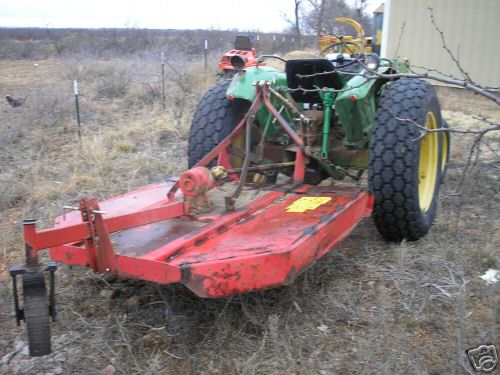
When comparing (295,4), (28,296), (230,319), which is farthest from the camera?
(295,4)

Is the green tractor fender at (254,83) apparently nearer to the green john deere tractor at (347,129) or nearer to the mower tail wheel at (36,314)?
the green john deere tractor at (347,129)

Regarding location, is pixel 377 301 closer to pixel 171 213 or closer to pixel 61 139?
pixel 171 213

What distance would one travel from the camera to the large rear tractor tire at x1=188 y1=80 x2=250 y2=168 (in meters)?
4.20

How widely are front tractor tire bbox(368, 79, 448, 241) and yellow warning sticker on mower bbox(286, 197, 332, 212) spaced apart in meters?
0.38

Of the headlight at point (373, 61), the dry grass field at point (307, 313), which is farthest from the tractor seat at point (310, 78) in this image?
the dry grass field at point (307, 313)

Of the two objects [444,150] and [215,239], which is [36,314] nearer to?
[215,239]

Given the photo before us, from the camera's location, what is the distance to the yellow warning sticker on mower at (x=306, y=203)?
3400mm

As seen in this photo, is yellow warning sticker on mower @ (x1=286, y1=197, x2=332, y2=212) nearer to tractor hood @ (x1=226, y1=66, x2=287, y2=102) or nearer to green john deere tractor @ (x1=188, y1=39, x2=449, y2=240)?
green john deere tractor @ (x1=188, y1=39, x2=449, y2=240)

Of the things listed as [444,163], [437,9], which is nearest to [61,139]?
[444,163]

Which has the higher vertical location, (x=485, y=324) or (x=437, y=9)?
(x=437, y=9)

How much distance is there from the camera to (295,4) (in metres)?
24.7

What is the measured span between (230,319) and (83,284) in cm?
105

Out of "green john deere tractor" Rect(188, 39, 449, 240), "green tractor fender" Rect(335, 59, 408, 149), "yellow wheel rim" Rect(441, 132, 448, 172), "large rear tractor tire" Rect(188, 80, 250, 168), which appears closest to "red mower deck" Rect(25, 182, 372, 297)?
"green john deere tractor" Rect(188, 39, 449, 240)

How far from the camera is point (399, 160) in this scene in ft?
11.7
